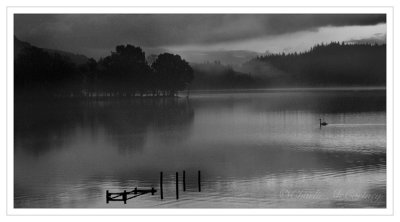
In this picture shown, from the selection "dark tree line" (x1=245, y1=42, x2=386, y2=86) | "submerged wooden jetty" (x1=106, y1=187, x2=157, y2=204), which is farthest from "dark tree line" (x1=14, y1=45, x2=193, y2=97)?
"submerged wooden jetty" (x1=106, y1=187, x2=157, y2=204)

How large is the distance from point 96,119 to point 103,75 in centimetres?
482

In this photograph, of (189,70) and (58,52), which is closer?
(58,52)

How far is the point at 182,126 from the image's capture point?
37.6m

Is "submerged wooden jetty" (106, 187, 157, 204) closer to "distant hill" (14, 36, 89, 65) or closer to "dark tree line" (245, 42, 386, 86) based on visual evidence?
"distant hill" (14, 36, 89, 65)

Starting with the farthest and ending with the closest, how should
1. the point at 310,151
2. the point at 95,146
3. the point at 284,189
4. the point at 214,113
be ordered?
1. the point at 214,113
2. the point at 95,146
3. the point at 310,151
4. the point at 284,189

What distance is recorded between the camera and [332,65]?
28.4 metres

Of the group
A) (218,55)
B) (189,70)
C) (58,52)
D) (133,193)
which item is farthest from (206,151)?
(133,193)

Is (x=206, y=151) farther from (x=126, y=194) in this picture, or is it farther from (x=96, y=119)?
(x=96, y=119)

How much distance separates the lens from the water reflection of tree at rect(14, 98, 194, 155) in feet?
99.9

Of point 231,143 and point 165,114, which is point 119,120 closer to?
point 165,114
